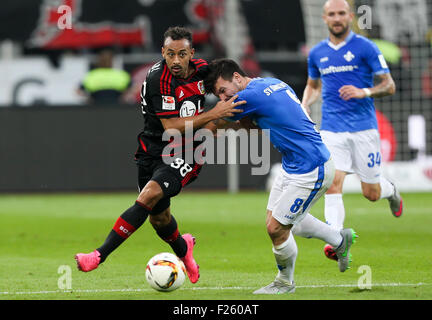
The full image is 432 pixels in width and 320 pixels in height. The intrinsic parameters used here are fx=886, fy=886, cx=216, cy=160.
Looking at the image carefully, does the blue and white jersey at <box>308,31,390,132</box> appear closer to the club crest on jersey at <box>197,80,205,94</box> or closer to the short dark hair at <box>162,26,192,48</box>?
the club crest on jersey at <box>197,80,205,94</box>

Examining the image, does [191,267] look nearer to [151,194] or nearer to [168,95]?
[151,194]

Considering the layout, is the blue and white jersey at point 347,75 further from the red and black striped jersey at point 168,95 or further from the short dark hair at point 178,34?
the short dark hair at point 178,34

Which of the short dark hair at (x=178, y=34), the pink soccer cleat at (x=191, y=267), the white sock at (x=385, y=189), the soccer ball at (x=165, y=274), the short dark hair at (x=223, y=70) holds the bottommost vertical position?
the pink soccer cleat at (x=191, y=267)

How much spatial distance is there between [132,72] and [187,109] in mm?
14902

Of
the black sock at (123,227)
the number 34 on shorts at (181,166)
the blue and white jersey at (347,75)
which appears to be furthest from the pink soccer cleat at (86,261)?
the blue and white jersey at (347,75)

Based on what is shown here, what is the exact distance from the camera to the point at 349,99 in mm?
9195

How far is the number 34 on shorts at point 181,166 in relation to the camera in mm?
7357

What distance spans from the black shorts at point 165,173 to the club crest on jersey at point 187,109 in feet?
1.23

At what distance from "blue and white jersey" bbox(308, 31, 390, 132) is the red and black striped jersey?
2.31 meters

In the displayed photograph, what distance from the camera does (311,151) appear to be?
6816 mm

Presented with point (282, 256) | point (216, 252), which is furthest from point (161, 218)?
point (216, 252)

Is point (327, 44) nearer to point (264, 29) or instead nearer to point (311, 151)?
point (311, 151)

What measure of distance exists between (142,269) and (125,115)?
10656 millimetres

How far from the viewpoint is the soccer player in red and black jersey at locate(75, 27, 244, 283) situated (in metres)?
7.04
